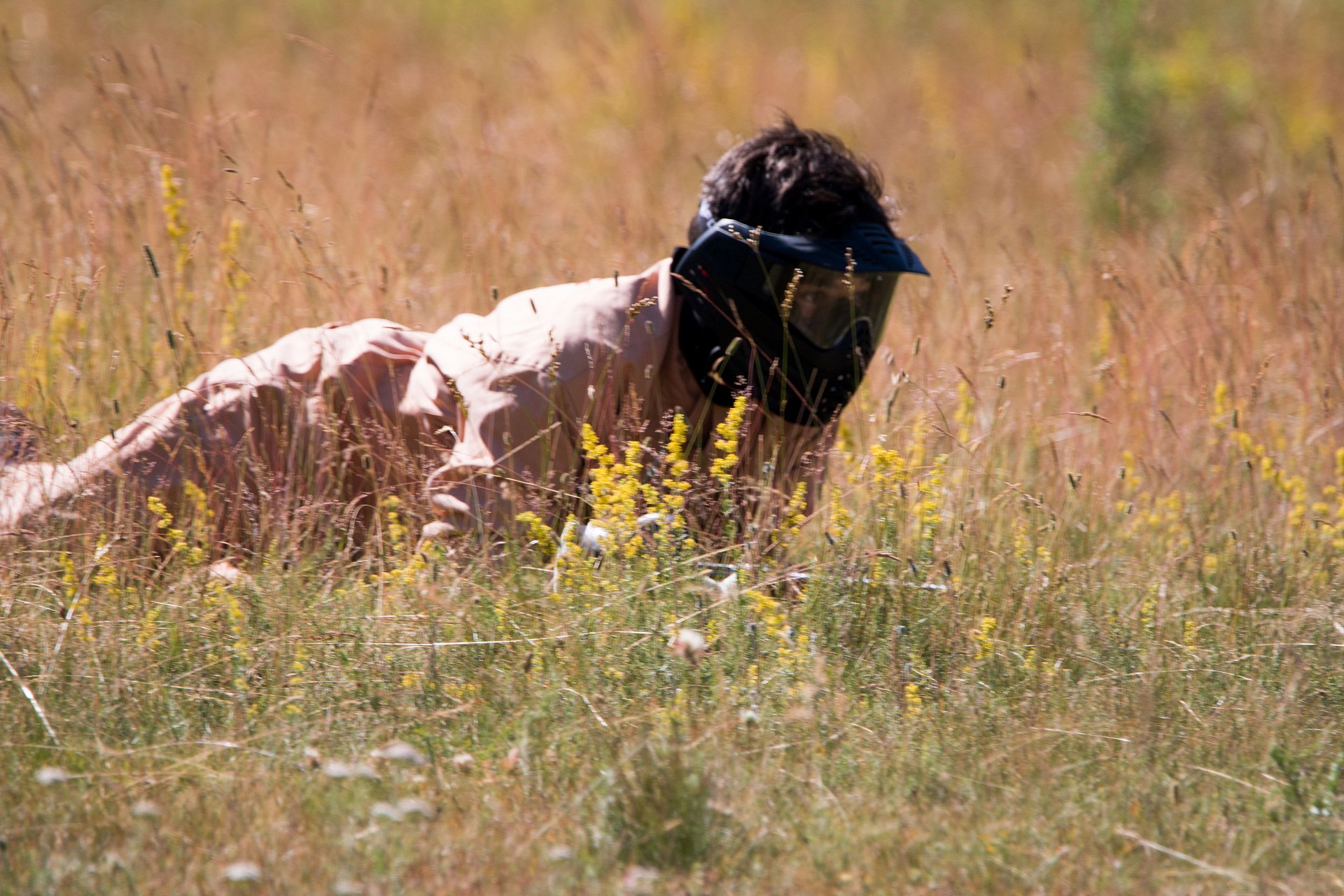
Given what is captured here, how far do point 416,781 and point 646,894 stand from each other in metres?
0.50

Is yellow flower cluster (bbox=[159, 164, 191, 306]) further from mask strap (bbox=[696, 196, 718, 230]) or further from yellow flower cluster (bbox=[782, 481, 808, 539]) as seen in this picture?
yellow flower cluster (bbox=[782, 481, 808, 539])

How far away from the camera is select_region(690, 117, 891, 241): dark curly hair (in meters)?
3.16

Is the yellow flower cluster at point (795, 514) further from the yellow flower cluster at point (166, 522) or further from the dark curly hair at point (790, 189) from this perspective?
the yellow flower cluster at point (166, 522)

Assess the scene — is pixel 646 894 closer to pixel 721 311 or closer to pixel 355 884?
pixel 355 884

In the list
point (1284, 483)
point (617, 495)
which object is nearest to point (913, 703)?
point (617, 495)

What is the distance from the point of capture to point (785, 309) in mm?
2910

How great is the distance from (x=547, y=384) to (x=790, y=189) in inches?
32.0

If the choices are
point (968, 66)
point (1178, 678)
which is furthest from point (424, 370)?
point (968, 66)

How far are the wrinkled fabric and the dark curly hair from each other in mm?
264

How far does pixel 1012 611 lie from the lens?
9.57ft

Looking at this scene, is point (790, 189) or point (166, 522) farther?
point (790, 189)

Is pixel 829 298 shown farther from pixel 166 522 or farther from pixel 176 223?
pixel 176 223

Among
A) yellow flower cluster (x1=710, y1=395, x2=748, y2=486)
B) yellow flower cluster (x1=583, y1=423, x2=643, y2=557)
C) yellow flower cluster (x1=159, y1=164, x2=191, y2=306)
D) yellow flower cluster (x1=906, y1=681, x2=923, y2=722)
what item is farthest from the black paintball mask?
yellow flower cluster (x1=159, y1=164, x2=191, y2=306)

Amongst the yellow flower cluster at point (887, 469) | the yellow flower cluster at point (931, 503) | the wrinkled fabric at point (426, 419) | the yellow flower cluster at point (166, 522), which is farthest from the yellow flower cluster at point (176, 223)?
the yellow flower cluster at point (931, 503)
